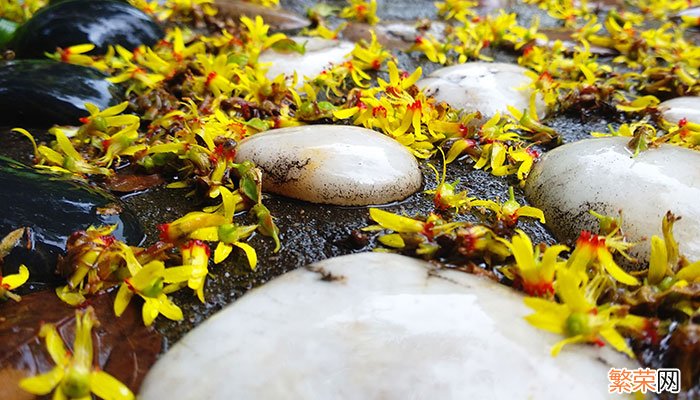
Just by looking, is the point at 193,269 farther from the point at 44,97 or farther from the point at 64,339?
the point at 44,97

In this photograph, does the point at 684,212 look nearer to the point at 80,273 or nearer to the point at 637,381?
the point at 637,381

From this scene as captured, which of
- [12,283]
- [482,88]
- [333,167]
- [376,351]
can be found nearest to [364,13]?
[482,88]

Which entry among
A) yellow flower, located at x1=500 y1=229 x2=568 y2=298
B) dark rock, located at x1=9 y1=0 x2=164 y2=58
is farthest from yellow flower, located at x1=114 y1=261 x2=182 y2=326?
dark rock, located at x1=9 y1=0 x2=164 y2=58

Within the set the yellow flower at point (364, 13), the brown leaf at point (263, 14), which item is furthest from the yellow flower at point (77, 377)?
the yellow flower at point (364, 13)

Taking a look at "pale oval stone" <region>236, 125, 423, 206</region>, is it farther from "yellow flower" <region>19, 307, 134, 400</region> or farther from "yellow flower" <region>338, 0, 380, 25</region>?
"yellow flower" <region>338, 0, 380, 25</region>

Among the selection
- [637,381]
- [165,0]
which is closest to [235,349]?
[637,381]

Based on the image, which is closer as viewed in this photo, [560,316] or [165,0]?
[560,316]
